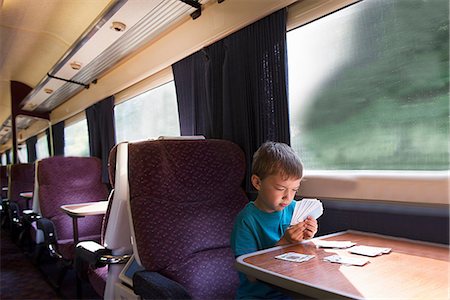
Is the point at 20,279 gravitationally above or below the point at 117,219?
below

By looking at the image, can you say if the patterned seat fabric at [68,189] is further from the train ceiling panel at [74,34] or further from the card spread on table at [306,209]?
the card spread on table at [306,209]

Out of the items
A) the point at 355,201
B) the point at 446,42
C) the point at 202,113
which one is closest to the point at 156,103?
the point at 202,113

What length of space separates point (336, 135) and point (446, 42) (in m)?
0.62

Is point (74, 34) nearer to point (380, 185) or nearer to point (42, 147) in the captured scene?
point (380, 185)

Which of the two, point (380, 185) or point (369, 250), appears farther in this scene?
point (380, 185)

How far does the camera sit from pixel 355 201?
1637 mm

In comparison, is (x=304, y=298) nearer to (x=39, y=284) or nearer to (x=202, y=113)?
(x=202, y=113)

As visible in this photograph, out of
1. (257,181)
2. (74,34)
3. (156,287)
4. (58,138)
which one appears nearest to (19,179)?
(58,138)

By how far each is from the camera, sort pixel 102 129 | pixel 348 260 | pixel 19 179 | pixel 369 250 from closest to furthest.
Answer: pixel 348 260, pixel 369 250, pixel 102 129, pixel 19 179

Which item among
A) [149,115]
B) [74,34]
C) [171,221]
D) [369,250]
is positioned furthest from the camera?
[74,34]

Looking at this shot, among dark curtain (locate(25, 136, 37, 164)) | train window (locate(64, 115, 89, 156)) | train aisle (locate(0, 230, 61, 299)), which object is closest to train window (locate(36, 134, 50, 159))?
dark curtain (locate(25, 136, 37, 164))

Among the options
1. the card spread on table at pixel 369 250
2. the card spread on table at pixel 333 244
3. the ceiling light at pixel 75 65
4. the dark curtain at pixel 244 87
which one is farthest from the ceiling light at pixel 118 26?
the card spread on table at pixel 369 250

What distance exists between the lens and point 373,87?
1646 millimetres

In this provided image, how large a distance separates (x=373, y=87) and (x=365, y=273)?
95cm
